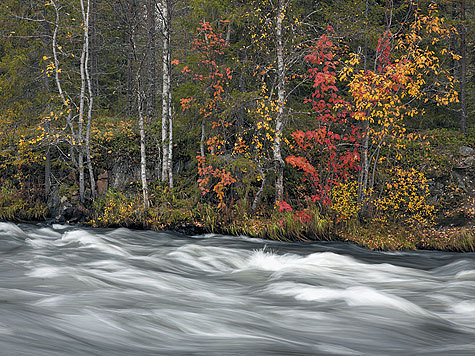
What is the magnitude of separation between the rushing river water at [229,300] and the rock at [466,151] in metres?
5.55

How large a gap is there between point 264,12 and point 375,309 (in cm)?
980

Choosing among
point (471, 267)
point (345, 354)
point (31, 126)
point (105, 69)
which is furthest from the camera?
point (105, 69)

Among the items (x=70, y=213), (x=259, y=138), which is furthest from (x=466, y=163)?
(x=70, y=213)

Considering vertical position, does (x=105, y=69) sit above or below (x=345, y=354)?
above

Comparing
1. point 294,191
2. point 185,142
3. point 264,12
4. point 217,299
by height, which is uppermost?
point 264,12

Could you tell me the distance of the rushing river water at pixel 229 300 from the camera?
15.2 feet

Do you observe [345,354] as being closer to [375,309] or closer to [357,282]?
[375,309]

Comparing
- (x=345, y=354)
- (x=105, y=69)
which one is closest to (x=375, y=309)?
(x=345, y=354)

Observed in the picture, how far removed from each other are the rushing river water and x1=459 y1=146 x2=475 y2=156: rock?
5.55 metres

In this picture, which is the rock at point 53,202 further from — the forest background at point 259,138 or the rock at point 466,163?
the rock at point 466,163

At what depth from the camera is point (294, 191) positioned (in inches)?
542

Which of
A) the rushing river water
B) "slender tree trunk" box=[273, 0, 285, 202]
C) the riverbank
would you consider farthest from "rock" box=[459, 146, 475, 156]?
"slender tree trunk" box=[273, 0, 285, 202]

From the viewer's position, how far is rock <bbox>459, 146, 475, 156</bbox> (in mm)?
14863

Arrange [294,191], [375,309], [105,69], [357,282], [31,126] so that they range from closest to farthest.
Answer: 1. [375,309]
2. [357,282]
3. [294,191]
4. [31,126]
5. [105,69]
